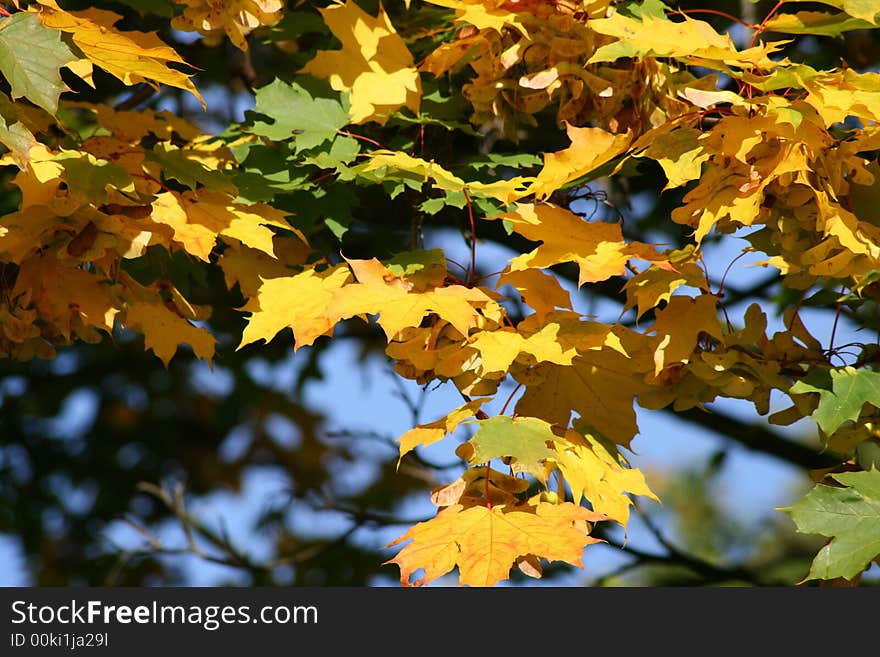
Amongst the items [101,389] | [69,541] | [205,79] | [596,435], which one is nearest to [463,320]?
[596,435]

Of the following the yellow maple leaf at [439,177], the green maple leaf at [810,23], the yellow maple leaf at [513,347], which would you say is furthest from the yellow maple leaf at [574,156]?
the green maple leaf at [810,23]

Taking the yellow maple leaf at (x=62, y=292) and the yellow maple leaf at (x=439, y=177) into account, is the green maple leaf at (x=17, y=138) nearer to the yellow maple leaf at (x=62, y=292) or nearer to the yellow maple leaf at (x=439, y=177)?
the yellow maple leaf at (x=62, y=292)

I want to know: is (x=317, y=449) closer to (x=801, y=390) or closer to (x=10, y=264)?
(x=10, y=264)

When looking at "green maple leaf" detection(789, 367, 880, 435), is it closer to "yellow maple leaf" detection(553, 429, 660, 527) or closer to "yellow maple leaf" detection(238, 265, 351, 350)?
"yellow maple leaf" detection(553, 429, 660, 527)

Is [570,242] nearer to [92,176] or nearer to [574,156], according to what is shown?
[574,156]

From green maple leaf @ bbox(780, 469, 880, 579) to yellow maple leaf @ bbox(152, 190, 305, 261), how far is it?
45.7 inches

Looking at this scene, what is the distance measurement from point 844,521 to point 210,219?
1393 mm

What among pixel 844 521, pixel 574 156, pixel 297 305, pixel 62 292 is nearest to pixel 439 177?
pixel 574 156

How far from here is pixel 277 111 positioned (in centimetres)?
258

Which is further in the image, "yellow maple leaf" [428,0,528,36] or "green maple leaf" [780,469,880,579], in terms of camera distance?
"yellow maple leaf" [428,0,528,36]

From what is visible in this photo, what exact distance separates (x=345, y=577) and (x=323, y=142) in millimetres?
3480

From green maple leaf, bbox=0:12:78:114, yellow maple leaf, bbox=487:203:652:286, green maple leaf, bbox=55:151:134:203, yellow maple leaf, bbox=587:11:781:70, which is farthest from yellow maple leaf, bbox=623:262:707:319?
green maple leaf, bbox=0:12:78:114

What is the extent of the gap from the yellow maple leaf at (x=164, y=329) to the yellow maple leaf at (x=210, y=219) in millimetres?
254

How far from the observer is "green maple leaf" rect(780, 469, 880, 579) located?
2.11 metres
